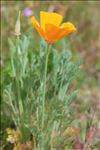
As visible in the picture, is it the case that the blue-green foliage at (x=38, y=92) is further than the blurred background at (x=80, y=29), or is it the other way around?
the blurred background at (x=80, y=29)

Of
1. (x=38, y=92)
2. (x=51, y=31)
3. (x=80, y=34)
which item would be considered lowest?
(x=80, y=34)

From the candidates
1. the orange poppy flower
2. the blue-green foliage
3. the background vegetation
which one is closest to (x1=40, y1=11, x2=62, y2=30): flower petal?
the orange poppy flower

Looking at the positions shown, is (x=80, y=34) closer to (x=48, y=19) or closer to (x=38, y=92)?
(x=38, y=92)

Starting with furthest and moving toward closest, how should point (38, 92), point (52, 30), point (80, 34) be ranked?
point (80, 34) < point (38, 92) < point (52, 30)

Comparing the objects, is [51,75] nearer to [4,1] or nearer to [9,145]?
[9,145]

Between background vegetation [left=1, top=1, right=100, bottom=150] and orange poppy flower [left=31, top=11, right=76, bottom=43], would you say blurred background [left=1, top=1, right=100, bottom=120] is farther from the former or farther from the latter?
orange poppy flower [left=31, top=11, right=76, bottom=43]

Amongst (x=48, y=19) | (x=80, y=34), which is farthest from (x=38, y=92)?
(x=80, y=34)

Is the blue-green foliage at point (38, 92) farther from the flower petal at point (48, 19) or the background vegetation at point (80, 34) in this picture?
the background vegetation at point (80, 34)

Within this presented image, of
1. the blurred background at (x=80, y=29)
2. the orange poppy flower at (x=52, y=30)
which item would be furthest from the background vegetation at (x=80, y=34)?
the orange poppy flower at (x=52, y=30)
